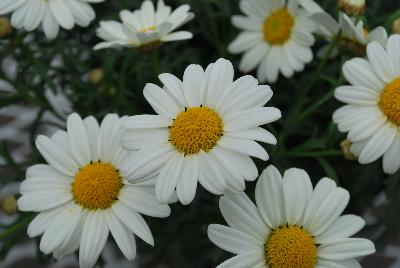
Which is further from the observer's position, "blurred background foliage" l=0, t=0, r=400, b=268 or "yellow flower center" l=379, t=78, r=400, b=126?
"blurred background foliage" l=0, t=0, r=400, b=268

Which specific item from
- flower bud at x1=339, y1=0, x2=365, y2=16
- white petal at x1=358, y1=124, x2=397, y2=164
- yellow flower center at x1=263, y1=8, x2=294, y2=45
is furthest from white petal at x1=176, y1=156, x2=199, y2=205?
yellow flower center at x1=263, y1=8, x2=294, y2=45

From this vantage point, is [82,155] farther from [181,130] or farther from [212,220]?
[212,220]

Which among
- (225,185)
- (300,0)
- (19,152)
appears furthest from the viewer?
(19,152)

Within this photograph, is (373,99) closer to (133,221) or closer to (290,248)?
(290,248)

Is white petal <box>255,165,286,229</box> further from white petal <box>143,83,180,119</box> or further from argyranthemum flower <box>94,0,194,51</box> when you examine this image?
argyranthemum flower <box>94,0,194,51</box>

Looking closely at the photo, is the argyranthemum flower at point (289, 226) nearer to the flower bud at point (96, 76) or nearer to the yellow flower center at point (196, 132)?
the yellow flower center at point (196, 132)

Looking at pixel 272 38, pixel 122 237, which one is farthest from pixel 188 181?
pixel 272 38

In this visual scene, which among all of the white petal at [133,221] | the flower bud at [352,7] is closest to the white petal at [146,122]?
the white petal at [133,221]

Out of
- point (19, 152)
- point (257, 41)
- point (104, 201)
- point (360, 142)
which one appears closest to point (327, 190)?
point (360, 142)
